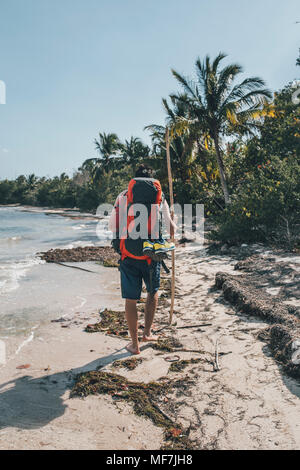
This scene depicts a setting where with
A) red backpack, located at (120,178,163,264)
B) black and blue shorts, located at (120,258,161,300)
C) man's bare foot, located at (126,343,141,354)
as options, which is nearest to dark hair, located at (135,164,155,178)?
red backpack, located at (120,178,163,264)

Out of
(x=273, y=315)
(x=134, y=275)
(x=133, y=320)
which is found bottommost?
(x=273, y=315)

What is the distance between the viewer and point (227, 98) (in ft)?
55.5

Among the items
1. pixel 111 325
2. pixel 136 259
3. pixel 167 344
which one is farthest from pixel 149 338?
pixel 136 259

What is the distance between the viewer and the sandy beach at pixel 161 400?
7.50ft

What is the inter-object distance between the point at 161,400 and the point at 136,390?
245 mm

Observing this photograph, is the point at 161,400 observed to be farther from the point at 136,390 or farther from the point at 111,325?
the point at 111,325

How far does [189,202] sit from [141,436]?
859 inches

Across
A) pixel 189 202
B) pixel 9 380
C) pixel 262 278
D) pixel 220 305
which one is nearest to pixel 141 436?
pixel 9 380

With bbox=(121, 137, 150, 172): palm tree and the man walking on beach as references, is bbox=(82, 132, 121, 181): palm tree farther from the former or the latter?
the man walking on beach

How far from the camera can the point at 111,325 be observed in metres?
4.54

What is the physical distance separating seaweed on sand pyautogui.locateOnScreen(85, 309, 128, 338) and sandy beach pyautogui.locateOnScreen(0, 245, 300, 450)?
13 centimetres

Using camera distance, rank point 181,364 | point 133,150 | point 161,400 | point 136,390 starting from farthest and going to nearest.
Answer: point 133,150, point 181,364, point 136,390, point 161,400

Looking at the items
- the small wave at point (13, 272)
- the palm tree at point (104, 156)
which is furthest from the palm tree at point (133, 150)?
the small wave at point (13, 272)

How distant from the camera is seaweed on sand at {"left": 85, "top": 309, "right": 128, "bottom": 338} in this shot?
4.28 meters
